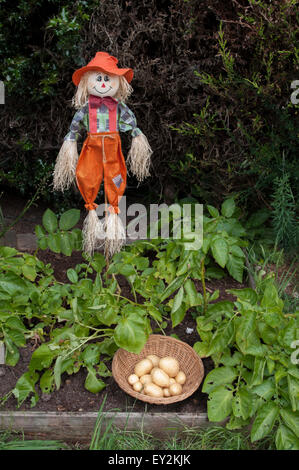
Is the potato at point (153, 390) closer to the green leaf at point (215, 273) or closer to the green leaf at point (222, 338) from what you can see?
the green leaf at point (222, 338)

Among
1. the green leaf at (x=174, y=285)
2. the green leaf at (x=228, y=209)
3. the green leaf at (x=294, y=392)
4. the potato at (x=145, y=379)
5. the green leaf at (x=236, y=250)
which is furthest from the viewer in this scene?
the green leaf at (x=228, y=209)

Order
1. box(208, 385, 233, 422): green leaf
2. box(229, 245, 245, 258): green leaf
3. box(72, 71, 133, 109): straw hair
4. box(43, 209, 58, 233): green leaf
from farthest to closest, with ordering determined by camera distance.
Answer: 1. box(43, 209, 58, 233): green leaf
2. box(229, 245, 245, 258): green leaf
3. box(72, 71, 133, 109): straw hair
4. box(208, 385, 233, 422): green leaf

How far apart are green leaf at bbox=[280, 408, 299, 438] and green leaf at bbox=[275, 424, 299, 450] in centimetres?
3

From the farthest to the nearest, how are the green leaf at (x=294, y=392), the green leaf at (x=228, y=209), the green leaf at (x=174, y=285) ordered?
the green leaf at (x=228, y=209) → the green leaf at (x=174, y=285) → the green leaf at (x=294, y=392)

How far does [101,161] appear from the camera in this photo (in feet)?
8.54

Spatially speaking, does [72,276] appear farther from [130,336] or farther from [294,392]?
[294,392]

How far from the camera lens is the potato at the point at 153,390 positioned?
2.14 meters

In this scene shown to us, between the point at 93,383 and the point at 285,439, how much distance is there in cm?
83

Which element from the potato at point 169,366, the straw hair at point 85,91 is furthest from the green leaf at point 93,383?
the straw hair at point 85,91

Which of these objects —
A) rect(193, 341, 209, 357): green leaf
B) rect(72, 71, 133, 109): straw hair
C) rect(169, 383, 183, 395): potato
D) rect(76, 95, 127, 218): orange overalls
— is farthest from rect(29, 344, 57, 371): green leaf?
rect(72, 71, 133, 109): straw hair

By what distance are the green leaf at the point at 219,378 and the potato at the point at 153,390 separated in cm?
19

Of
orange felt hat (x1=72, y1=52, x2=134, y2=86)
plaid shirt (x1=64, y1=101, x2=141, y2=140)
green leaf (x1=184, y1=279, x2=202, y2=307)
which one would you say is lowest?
green leaf (x1=184, y1=279, x2=202, y2=307)

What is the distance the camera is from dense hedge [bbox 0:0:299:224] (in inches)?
114

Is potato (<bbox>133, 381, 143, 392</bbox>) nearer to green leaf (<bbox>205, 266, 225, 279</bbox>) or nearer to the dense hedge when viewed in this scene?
green leaf (<bbox>205, 266, 225, 279</bbox>)
